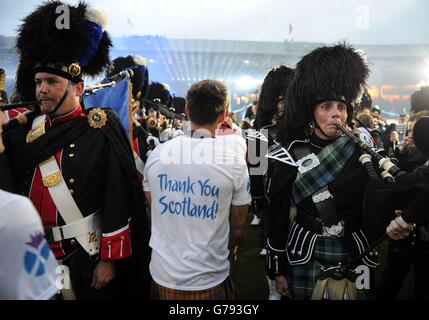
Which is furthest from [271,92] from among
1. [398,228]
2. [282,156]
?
[398,228]

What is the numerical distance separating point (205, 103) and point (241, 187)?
0.60m

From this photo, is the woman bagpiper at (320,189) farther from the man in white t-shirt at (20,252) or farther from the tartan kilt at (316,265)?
the man in white t-shirt at (20,252)

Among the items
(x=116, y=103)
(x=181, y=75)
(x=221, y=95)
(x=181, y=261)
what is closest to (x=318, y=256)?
(x=181, y=261)

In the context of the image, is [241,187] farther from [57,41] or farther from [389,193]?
[57,41]

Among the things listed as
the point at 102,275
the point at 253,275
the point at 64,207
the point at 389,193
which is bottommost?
the point at 253,275

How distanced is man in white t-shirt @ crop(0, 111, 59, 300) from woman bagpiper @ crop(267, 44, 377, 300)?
5.52ft

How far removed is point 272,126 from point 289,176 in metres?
2.59

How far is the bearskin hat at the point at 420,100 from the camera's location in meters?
4.62

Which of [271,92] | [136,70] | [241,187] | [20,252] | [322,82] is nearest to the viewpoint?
[20,252]

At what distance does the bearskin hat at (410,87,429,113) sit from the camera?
462 centimetres

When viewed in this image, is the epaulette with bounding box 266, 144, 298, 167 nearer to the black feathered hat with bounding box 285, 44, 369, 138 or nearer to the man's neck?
the black feathered hat with bounding box 285, 44, 369, 138

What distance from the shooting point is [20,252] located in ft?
3.64

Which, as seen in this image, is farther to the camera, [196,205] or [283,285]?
[283,285]

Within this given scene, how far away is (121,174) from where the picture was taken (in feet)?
8.05
